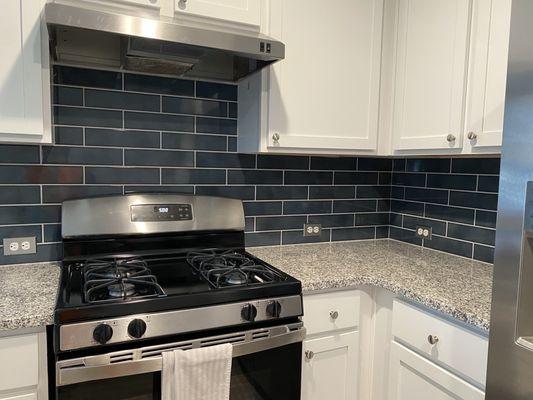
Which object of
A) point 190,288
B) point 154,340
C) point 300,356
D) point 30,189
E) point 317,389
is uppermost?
point 30,189

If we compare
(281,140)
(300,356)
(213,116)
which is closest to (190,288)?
(300,356)

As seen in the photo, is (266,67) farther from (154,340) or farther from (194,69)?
(154,340)

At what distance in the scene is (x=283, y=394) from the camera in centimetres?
147

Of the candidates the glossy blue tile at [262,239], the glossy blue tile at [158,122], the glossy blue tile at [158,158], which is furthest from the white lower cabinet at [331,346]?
the glossy blue tile at [158,122]

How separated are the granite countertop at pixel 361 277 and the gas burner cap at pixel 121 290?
17 cm

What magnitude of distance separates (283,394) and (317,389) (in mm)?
220

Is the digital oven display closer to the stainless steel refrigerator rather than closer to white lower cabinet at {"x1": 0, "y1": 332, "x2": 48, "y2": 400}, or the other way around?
white lower cabinet at {"x1": 0, "y1": 332, "x2": 48, "y2": 400}

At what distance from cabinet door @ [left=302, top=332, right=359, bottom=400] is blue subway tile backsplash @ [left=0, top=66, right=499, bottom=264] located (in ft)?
2.10

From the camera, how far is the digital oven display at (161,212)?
1722 mm

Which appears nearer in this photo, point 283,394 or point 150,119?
point 283,394

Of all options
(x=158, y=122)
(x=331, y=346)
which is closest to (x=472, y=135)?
(x=331, y=346)

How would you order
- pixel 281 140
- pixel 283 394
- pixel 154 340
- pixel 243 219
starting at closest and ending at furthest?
pixel 154 340
pixel 283 394
pixel 281 140
pixel 243 219

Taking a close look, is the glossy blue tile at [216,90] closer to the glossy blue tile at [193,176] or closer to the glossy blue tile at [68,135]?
the glossy blue tile at [193,176]

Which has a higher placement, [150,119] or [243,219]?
[150,119]
